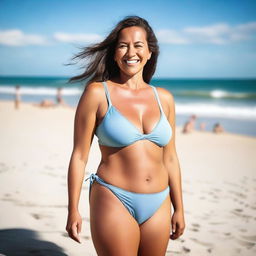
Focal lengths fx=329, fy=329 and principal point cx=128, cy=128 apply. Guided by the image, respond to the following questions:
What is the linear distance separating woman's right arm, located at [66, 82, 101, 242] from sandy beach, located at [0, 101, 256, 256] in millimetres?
1656

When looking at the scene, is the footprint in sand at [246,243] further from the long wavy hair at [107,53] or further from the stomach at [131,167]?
the long wavy hair at [107,53]

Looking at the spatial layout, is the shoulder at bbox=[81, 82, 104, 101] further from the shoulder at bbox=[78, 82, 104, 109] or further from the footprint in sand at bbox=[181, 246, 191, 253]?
the footprint in sand at bbox=[181, 246, 191, 253]

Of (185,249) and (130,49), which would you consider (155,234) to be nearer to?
(130,49)

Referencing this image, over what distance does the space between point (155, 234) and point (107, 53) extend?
138 centimetres

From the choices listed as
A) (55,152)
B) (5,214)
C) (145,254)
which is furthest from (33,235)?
(55,152)

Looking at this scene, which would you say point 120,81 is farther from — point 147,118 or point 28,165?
point 28,165

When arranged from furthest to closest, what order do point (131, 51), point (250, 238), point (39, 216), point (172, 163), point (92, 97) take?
point (39, 216)
point (250, 238)
point (172, 163)
point (131, 51)
point (92, 97)

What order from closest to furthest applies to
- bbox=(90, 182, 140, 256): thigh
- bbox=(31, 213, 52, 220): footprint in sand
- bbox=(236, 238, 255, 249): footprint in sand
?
bbox=(90, 182, 140, 256): thigh → bbox=(236, 238, 255, 249): footprint in sand → bbox=(31, 213, 52, 220): footprint in sand

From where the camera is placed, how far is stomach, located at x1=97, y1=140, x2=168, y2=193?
7.18 ft

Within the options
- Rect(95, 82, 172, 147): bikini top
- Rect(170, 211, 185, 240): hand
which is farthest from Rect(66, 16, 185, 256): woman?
Rect(170, 211, 185, 240): hand

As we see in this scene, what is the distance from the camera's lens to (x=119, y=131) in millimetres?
2115

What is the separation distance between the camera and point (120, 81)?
8.05ft

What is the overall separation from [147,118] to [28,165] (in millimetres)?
5696

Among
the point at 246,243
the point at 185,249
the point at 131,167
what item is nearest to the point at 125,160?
the point at 131,167
